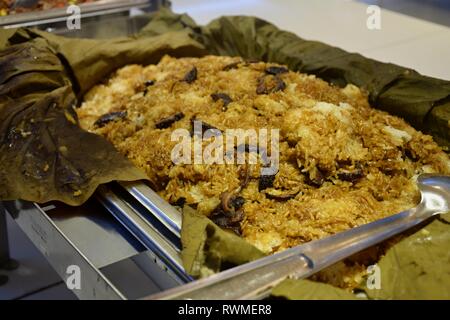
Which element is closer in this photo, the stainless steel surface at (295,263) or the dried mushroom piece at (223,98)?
the stainless steel surface at (295,263)

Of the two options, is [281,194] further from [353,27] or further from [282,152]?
[353,27]

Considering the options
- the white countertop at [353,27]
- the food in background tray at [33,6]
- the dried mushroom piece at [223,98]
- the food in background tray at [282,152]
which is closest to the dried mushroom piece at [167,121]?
the food in background tray at [282,152]

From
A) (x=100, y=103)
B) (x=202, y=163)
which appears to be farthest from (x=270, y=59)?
(x=202, y=163)

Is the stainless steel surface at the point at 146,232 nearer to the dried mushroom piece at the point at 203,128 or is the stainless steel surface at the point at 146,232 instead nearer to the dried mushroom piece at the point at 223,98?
the dried mushroom piece at the point at 203,128

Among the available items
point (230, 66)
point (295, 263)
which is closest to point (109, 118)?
point (230, 66)

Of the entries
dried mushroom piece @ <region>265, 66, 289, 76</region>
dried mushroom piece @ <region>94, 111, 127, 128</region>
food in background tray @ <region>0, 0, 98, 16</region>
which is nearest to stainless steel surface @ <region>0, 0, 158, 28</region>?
food in background tray @ <region>0, 0, 98, 16</region>

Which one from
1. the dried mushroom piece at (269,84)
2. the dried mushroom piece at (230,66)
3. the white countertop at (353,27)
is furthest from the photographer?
Result: the white countertop at (353,27)

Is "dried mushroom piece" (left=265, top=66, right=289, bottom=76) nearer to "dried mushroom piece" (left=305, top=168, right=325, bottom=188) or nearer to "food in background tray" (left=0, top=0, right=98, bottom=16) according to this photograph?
"dried mushroom piece" (left=305, top=168, right=325, bottom=188)

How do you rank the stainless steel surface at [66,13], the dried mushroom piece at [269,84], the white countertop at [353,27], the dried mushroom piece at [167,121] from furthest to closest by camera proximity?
1. the stainless steel surface at [66,13]
2. the white countertop at [353,27]
3. the dried mushroom piece at [269,84]
4. the dried mushroom piece at [167,121]
